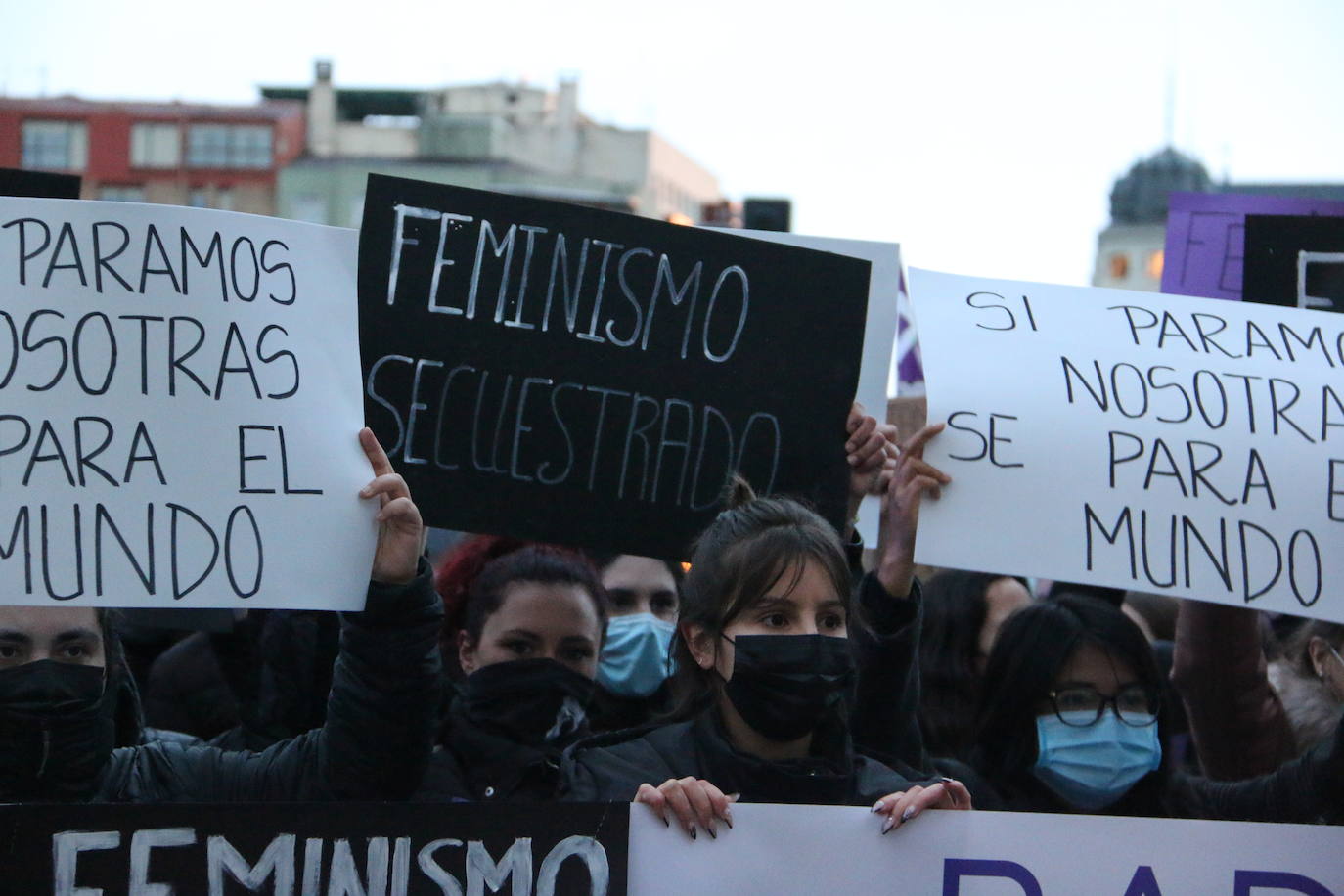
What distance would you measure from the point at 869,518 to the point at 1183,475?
68cm

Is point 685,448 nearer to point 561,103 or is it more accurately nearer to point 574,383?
point 574,383

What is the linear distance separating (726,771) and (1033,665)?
3.23 ft

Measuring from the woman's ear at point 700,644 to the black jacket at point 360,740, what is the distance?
0.44 meters

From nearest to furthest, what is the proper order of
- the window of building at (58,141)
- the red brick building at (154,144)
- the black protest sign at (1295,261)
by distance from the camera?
the black protest sign at (1295,261), the red brick building at (154,144), the window of building at (58,141)

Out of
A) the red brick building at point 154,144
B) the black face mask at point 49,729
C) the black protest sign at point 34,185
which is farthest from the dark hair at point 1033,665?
the red brick building at point 154,144

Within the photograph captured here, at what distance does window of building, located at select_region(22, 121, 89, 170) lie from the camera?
60812 mm

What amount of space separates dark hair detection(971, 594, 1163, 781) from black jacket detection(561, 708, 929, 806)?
0.71 meters

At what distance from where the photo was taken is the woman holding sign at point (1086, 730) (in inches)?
133

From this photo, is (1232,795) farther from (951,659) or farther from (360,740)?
(360,740)

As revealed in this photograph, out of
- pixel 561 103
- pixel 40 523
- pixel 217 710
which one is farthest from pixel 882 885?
pixel 561 103

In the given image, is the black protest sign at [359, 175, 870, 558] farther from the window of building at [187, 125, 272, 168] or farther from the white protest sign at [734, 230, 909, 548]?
the window of building at [187, 125, 272, 168]

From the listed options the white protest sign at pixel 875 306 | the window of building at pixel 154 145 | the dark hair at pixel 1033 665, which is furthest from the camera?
the window of building at pixel 154 145

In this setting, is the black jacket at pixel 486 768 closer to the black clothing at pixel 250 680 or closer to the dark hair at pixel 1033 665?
the black clothing at pixel 250 680

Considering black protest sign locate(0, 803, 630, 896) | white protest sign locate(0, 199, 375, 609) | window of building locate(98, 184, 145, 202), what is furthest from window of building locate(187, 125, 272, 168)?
black protest sign locate(0, 803, 630, 896)
